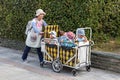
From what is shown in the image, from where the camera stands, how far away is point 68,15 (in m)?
8.60

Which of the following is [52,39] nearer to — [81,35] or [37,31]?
[37,31]

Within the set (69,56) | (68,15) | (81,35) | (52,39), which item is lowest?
(69,56)

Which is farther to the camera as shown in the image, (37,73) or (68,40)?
(37,73)

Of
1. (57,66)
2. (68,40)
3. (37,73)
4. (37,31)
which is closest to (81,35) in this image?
(68,40)

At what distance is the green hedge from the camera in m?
8.39

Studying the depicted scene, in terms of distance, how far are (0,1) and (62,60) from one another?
458cm

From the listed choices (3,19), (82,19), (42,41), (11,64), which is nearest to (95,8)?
(82,19)

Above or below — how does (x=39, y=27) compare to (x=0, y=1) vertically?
below

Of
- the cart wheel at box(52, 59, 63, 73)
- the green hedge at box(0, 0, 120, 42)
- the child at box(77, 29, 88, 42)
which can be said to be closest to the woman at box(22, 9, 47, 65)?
the cart wheel at box(52, 59, 63, 73)

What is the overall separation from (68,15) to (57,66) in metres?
1.73

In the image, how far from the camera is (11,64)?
8523mm

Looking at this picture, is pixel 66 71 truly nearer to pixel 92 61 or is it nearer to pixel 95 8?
pixel 92 61

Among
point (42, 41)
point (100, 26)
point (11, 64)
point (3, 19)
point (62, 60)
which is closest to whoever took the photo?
point (62, 60)

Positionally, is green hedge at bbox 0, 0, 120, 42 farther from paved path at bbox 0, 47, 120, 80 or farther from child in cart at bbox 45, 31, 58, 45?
paved path at bbox 0, 47, 120, 80
